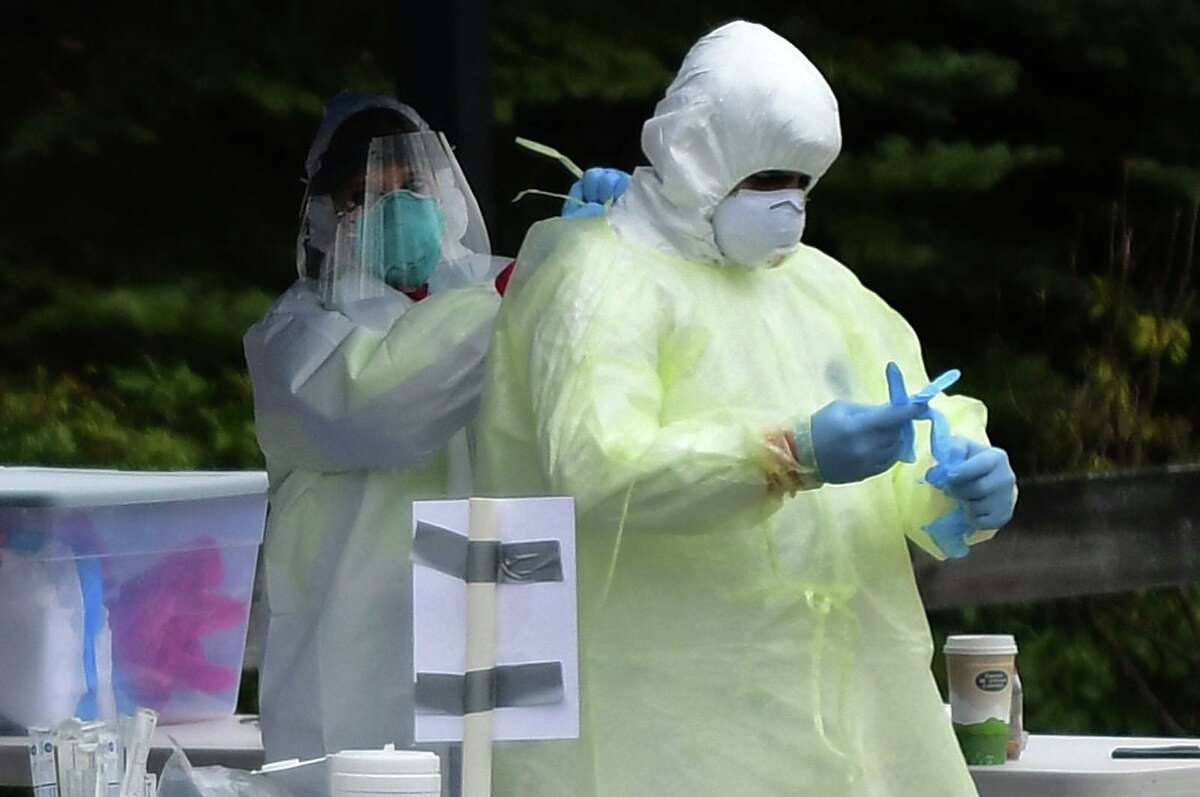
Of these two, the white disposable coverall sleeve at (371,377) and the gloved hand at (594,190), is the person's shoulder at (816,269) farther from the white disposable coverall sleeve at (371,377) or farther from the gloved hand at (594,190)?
the white disposable coverall sleeve at (371,377)

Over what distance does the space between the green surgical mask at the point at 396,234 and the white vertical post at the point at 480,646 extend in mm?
1097

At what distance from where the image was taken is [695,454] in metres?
2.40

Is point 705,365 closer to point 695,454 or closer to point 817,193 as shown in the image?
point 695,454

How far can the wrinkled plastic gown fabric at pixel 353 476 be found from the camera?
310 centimetres

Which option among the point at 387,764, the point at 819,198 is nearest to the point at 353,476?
the point at 387,764

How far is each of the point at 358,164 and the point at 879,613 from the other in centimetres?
111

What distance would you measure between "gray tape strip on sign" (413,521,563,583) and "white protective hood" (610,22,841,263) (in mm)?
466

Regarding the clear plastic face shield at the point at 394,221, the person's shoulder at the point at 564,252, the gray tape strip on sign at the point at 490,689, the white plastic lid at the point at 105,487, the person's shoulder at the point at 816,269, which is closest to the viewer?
the gray tape strip on sign at the point at 490,689

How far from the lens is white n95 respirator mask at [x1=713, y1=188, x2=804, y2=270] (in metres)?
2.58

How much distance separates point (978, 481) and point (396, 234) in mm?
1094

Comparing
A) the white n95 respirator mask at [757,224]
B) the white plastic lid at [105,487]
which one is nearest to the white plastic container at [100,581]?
the white plastic lid at [105,487]

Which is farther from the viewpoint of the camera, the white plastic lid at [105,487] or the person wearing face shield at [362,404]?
the person wearing face shield at [362,404]

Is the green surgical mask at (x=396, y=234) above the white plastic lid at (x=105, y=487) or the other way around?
above

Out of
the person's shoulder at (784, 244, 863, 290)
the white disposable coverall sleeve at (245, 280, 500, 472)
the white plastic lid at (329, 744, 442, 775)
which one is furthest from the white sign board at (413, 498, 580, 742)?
the white disposable coverall sleeve at (245, 280, 500, 472)
